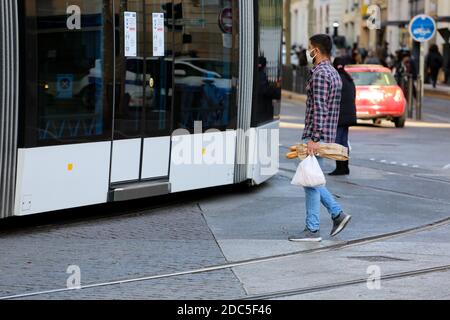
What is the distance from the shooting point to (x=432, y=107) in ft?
130

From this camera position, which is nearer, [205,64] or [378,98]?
[205,64]

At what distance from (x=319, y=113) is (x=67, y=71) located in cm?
243

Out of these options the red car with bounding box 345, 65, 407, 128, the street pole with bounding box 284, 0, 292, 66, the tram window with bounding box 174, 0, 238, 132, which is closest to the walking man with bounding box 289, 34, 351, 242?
the tram window with bounding box 174, 0, 238, 132

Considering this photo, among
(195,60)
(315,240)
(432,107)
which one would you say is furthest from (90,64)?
(432,107)

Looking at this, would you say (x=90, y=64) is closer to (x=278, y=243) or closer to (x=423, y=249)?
(x=278, y=243)

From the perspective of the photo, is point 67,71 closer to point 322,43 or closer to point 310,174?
point 322,43

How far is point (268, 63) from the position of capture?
1532 cm

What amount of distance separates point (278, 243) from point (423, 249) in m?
1.27

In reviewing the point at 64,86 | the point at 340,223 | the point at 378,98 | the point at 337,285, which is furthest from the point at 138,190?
the point at 378,98

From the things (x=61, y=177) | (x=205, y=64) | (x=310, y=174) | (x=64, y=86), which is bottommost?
(x=61, y=177)

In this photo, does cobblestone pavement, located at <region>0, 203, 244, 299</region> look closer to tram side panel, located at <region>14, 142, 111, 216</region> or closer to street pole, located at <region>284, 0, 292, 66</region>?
tram side panel, located at <region>14, 142, 111, 216</region>

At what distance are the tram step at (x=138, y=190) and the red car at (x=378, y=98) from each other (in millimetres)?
16647

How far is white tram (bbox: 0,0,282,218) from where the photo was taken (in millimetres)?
11016

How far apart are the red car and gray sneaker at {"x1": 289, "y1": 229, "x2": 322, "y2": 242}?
18.2 m
